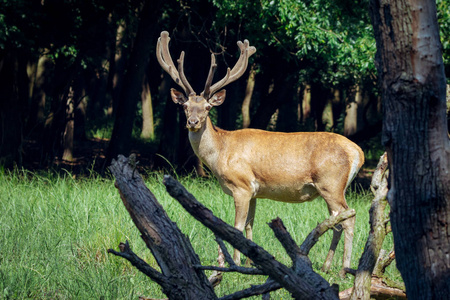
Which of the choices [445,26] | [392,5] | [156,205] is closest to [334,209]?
[156,205]

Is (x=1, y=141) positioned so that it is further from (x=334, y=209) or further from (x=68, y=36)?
(x=334, y=209)

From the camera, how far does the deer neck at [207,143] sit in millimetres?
7320

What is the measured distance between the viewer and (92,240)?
6113 mm

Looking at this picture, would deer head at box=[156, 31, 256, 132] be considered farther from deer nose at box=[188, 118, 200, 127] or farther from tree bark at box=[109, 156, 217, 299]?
tree bark at box=[109, 156, 217, 299]

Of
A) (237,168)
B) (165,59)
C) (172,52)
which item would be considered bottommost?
(237,168)

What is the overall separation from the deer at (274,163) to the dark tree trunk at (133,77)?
5.28 metres

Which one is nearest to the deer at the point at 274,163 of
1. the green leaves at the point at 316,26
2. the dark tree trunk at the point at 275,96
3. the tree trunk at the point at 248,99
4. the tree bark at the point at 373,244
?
the tree bark at the point at 373,244

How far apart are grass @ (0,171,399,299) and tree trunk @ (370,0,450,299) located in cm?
231

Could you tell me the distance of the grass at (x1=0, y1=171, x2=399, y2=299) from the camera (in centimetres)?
491

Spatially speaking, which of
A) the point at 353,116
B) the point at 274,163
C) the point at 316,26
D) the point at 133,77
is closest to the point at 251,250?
the point at 274,163

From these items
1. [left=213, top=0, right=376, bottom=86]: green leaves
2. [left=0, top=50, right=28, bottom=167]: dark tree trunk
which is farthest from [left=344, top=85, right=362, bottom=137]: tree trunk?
[left=0, top=50, right=28, bottom=167]: dark tree trunk

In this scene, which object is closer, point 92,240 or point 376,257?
point 376,257

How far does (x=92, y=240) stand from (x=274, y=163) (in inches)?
87.8

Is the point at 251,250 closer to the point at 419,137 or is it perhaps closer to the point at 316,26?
the point at 419,137
